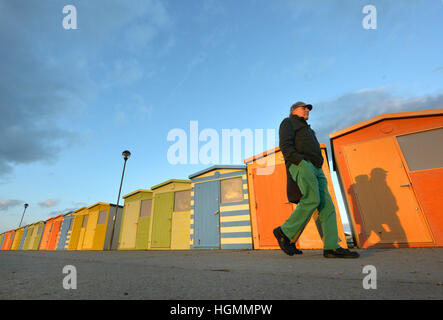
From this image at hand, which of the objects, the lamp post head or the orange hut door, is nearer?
the orange hut door

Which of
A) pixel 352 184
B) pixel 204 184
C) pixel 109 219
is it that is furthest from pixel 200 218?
pixel 109 219

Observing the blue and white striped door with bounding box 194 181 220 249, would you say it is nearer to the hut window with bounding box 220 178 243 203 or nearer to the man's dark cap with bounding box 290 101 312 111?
the hut window with bounding box 220 178 243 203

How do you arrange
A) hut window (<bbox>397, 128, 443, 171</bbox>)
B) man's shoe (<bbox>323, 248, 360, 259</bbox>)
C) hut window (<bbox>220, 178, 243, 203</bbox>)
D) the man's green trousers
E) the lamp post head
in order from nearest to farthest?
man's shoe (<bbox>323, 248, 360, 259</bbox>) → the man's green trousers → hut window (<bbox>397, 128, 443, 171</bbox>) → hut window (<bbox>220, 178, 243, 203</bbox>) → the lamp post head

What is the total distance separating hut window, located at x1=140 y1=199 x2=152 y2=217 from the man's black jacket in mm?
8018

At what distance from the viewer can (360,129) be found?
474 centimetres

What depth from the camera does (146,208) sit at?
9281 mm

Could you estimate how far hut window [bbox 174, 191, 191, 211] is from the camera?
8.06m

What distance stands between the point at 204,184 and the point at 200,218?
120 cm

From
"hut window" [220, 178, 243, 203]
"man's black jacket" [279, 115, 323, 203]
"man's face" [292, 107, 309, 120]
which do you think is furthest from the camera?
"hut window" [220, 178, 243, 203]

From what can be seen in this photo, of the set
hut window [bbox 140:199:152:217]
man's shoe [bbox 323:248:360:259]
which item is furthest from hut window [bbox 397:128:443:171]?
hut window [bbox 140:199:152:217]

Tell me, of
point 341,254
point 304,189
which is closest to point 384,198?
point 341,254

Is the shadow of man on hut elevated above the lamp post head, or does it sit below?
below

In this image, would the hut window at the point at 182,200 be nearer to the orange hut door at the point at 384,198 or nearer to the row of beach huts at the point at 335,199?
the row of beach huts at the point at 335,199
